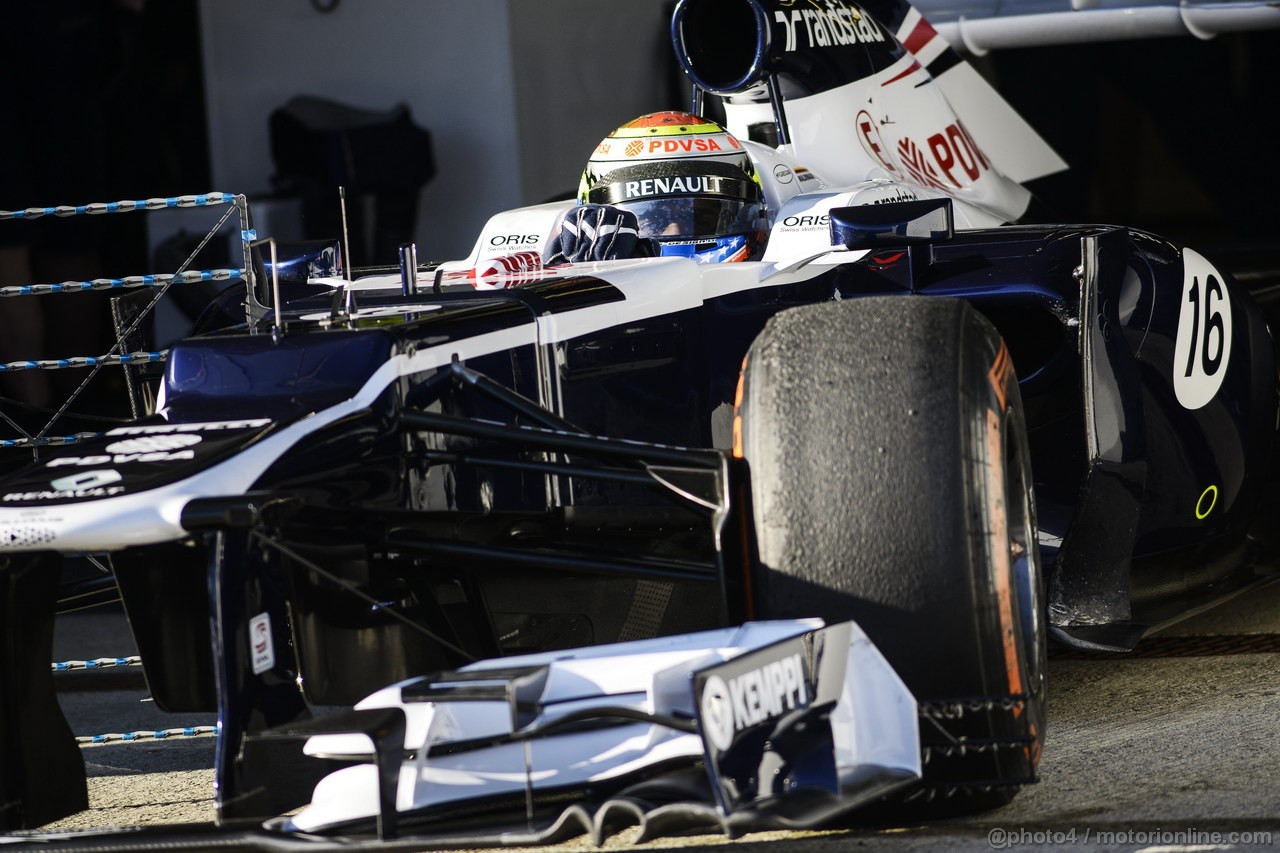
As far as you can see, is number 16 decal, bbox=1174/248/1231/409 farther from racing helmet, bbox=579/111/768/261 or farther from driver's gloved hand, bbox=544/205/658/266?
driver's gloved hand, bbox=544/205/658/266

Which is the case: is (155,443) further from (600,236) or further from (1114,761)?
(1114,761)

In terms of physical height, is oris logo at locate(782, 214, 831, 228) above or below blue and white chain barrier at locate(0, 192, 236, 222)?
below

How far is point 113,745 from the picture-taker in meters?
4.03

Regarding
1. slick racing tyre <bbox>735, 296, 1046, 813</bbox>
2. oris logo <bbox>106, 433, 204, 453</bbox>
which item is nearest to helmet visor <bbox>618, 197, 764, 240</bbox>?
slick racing tyre <bbox>735, 296, 1046, 813</bbox>

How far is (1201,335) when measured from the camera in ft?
13.4

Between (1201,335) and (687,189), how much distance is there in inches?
47.6

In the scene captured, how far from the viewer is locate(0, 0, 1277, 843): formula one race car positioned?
2.51m

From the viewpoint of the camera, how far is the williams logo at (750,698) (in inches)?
91.0

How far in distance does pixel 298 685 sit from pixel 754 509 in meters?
0.73

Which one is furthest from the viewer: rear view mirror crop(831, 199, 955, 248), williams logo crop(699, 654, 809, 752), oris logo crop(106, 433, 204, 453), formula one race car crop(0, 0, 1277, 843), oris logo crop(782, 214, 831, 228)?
oris logo crop(782, 214, 831, 228)

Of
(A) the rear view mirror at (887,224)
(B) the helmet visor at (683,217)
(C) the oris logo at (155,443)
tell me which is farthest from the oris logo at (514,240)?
(C) the oris logo at (155,443)

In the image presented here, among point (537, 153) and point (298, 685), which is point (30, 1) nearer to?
point (537, 153)

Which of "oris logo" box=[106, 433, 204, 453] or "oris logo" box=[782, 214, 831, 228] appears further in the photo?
"oris logo" box=[782, 214, 831, 228]

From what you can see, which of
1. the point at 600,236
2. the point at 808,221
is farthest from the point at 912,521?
the point at 808,221
